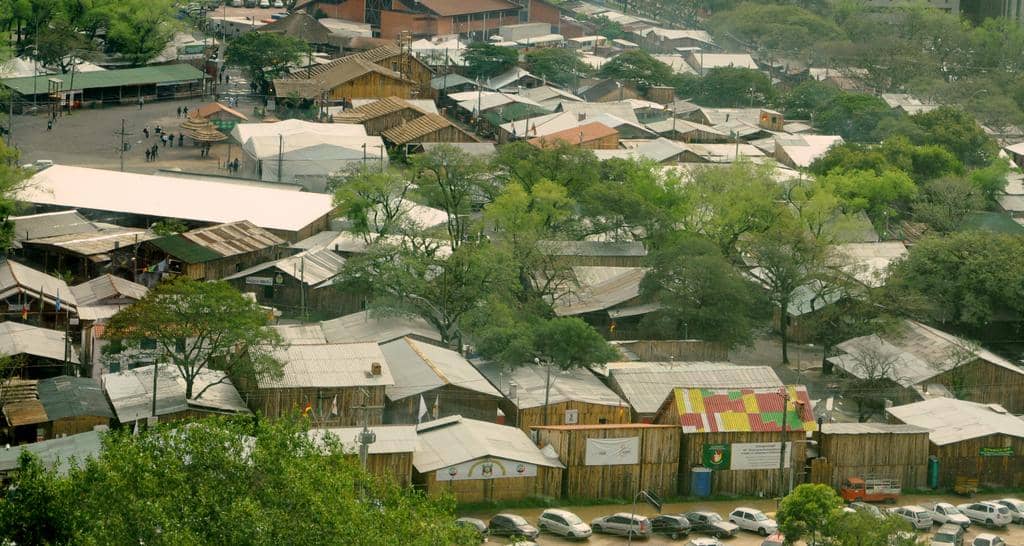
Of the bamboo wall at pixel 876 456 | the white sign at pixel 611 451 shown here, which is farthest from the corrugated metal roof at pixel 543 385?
the bamboo wall at pixel 876 456

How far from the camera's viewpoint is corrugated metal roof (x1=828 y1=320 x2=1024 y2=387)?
3975cm

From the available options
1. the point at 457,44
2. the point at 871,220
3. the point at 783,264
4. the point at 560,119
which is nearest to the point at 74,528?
the point at 783,264

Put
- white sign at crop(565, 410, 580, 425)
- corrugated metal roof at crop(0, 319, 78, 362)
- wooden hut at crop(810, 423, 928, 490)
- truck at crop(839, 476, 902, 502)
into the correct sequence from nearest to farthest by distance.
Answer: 1. truck at crop(839, 476, 902, 502)
2. wooden hut at crop(810, 423, 928, 490)
3. white sign at crop(565, 410, 580, 425)
4. corrugated metal roof at crop(0, 319, 78, 362)

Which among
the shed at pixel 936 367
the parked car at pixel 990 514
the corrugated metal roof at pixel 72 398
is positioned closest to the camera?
the parked car at pixel 990 514

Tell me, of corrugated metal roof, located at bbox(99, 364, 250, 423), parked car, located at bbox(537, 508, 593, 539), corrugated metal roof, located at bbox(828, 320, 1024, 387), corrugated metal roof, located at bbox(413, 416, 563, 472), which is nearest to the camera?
parked car, located at bbox(537, 508, 593, 539)

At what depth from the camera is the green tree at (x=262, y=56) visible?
7750 cm

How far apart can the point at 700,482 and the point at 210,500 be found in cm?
1329

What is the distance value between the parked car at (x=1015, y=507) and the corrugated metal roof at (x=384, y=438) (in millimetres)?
11869

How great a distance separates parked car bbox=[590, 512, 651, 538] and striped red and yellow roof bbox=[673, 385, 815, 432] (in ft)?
11.6

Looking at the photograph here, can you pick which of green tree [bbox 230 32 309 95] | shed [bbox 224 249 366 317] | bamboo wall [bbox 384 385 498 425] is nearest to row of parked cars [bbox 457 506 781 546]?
bamboo wall [bbox 384 385 498 425]

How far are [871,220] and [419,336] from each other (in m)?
20.8

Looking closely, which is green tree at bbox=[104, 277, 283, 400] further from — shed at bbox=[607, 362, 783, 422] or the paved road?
shed at bbox=[607, 362, 783, 422]

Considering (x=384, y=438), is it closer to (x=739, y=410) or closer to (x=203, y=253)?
(x=739, y=410)

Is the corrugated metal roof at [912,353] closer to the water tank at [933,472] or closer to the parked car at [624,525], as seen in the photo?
the water tank at [933,472]
